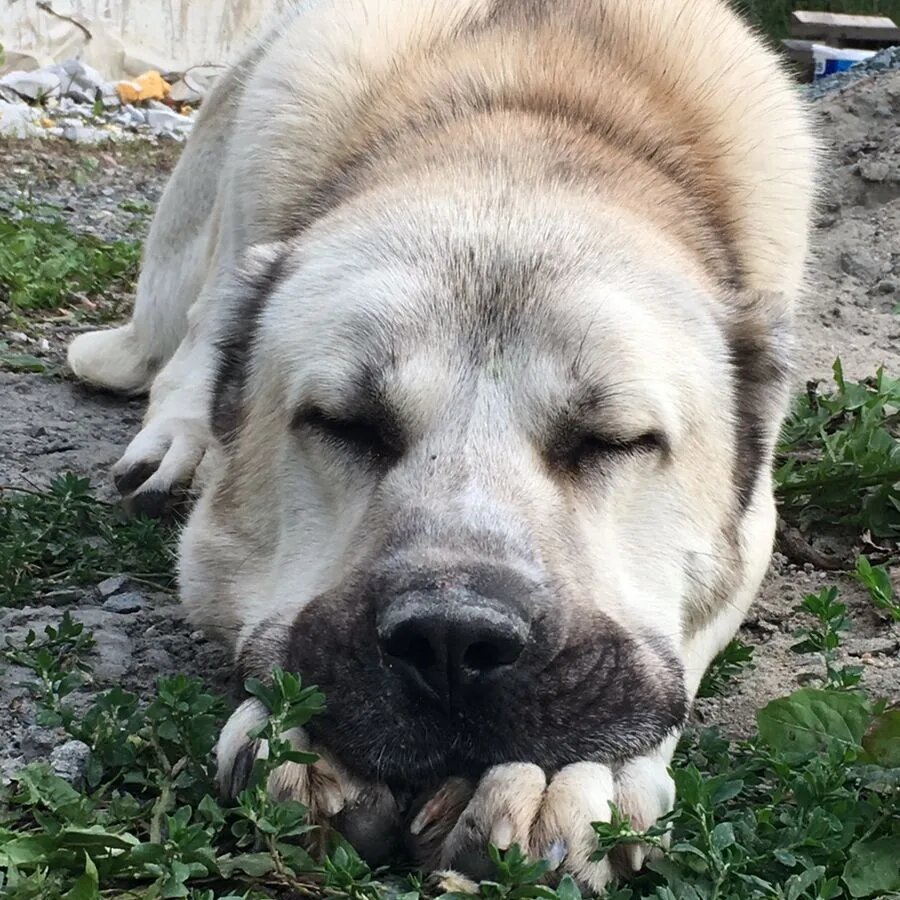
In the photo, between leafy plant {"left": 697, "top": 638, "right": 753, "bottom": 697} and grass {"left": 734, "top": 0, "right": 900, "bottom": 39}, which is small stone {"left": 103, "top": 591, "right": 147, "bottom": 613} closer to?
leafy plant {"left": 697, "top": 638, "right": 753, "bottom": 697}


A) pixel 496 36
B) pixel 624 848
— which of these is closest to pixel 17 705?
pixel 624 848

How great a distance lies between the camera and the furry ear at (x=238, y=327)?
103 inches

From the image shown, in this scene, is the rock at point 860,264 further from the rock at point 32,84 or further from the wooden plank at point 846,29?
the wooden plank at point 846,29

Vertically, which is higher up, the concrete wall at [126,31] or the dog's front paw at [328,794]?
the dog's front paw at [328,794]

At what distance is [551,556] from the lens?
77.9 inches

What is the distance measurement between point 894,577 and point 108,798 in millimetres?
1799

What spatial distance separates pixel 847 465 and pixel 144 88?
385 inches

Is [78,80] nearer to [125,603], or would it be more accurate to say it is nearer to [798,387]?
[798,387]

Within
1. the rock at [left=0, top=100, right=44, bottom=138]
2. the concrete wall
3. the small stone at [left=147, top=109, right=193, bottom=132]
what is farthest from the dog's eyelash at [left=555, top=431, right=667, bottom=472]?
the concrete wall

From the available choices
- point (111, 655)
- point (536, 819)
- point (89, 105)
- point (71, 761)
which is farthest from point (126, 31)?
point (536, 819)

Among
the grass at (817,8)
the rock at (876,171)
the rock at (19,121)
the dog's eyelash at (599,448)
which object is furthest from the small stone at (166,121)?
the dog's eyelash at (599,448)

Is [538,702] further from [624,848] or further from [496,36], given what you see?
[496,36]

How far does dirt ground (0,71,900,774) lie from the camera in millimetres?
2453

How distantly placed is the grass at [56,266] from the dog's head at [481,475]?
2930 mm
